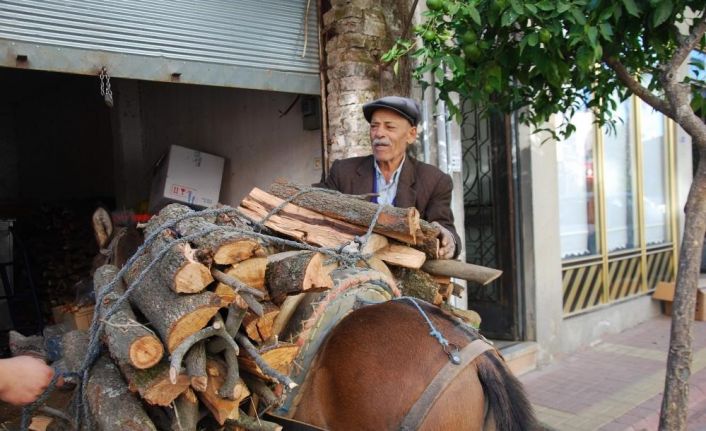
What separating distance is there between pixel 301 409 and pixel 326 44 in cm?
329

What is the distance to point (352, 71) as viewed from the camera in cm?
446

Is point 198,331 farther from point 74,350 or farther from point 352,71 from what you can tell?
point 352,71

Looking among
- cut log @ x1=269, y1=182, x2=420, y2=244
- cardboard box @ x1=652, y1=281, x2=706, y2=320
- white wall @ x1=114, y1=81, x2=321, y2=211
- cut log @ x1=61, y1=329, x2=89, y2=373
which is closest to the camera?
cut log @ x1=61, y1=329, x2=89, y2=373

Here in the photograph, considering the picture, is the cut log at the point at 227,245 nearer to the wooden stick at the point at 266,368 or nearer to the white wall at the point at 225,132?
the wooden stick at the point at 266,368

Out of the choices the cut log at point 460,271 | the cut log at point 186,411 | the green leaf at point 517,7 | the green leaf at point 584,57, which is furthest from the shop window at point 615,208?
the cut log at point 186,411

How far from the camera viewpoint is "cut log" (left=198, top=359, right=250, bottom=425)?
1713 mm

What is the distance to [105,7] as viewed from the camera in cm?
342

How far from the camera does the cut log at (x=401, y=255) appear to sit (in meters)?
2.46

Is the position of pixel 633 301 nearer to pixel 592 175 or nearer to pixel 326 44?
pixel 592 175

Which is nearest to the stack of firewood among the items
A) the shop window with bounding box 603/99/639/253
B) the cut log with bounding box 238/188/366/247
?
the cut log with bounding box 238/188/366/247

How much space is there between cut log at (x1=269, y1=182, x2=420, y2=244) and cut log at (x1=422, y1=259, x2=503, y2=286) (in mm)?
211

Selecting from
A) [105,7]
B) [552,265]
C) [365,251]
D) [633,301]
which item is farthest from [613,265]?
[105,7]

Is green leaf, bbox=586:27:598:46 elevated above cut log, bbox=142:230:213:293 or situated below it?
above

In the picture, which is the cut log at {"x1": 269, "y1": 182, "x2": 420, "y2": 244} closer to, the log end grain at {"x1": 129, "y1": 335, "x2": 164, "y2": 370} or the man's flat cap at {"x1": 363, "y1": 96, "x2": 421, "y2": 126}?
the man's flat cap at {"x1": 363, "y1": 96, "x2": 421, "y2": 126}
